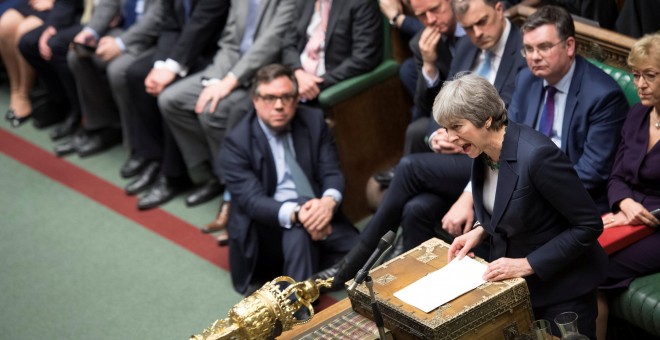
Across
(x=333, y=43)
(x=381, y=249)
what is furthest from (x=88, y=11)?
(x=381, y=249)

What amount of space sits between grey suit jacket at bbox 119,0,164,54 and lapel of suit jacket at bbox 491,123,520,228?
3345 millimetres

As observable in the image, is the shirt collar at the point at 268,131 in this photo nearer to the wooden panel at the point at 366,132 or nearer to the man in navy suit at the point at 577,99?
the wooden panel at the point at 366,132

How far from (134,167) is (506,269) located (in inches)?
137

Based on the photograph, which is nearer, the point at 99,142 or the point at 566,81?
the point at 566,81

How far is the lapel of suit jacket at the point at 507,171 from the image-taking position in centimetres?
313

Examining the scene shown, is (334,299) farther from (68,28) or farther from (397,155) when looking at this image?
(68,28)

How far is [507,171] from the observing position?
3.16 metres

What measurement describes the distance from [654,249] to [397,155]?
2.08m

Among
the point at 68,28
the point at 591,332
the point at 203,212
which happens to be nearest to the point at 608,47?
the point at 591,332

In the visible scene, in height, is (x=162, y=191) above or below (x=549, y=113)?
below

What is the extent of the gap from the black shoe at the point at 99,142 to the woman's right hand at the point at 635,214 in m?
3.83

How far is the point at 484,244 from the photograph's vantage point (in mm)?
3932

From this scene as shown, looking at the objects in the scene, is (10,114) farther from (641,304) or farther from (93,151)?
(641,304)

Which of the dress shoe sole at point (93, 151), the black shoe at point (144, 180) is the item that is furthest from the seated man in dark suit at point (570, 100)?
the dress shoe sole at point (93, 151)
